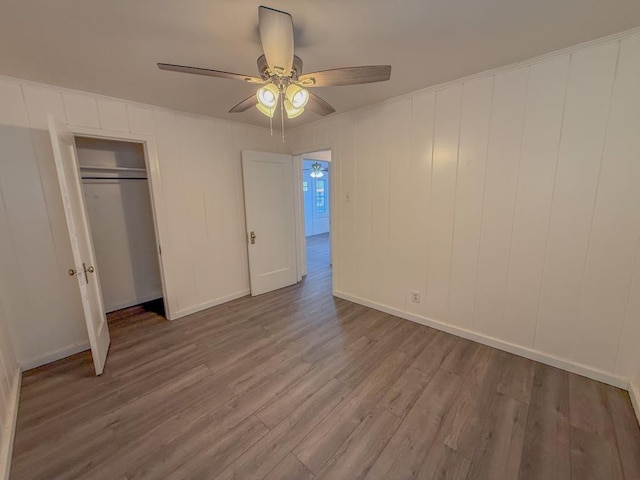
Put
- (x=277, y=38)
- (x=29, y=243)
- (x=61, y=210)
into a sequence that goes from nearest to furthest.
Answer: (x=277, y=38) < (x=29, y=243) < (x=61, y=210)

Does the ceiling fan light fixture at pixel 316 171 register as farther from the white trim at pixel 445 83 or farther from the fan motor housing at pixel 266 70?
the fan motor housing at pixel 266 70

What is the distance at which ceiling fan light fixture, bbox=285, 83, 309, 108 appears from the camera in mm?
1541

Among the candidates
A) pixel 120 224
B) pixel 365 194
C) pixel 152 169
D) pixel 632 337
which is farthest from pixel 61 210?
pixel 632 337

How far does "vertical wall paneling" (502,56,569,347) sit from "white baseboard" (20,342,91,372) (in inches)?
152

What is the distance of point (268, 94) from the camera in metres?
1.52

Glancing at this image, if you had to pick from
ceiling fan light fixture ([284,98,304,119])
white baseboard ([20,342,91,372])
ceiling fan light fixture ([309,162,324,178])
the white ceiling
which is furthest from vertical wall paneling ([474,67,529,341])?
ceiling fan light fixture ([309,162,324,178])

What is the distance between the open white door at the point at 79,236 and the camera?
185 centimetres

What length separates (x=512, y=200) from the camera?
213cm


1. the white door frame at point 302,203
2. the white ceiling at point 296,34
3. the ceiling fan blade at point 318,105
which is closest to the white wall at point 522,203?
the white ceiling at point 296,34

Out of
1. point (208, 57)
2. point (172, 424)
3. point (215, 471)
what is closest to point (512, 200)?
point (208, 57)

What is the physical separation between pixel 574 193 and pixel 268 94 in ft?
7.23

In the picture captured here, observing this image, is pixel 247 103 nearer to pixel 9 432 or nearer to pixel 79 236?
pixel 79 236

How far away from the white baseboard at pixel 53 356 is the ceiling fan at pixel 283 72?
259 cm

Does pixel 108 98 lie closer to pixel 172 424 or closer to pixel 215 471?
pixel 172 424
